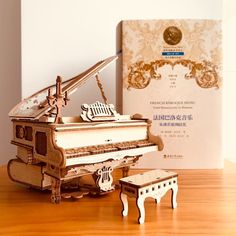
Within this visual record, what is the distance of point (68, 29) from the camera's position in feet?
5.23

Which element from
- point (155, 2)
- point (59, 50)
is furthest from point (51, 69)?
point (155, 2)

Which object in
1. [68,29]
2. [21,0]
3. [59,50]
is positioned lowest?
[59,50]

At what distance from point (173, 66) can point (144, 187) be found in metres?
0.80

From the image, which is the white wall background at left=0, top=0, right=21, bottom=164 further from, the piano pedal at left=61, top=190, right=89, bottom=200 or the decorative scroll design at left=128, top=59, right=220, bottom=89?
the piano pedal at left=61, top=190, right=89, bottom=200

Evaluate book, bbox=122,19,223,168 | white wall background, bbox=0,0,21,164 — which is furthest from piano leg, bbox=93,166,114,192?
white wall background, bbox=0,0,21,164

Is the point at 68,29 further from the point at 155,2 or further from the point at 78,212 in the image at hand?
the point at 78,212

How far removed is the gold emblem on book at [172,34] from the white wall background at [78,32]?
0.20 metres

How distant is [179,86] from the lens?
147 cm

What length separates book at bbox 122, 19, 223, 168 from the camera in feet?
4.79
